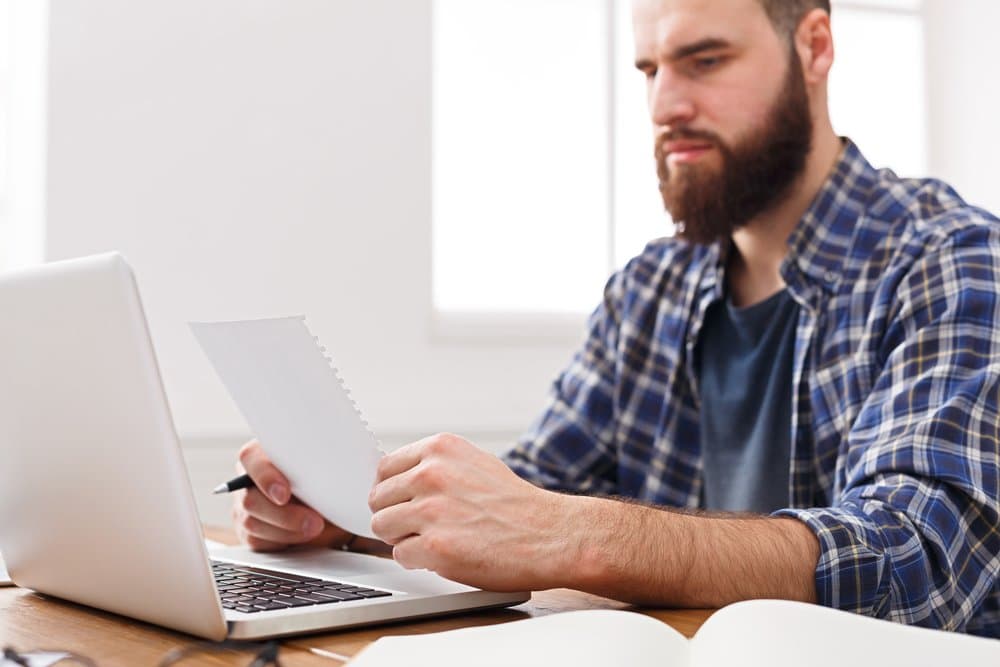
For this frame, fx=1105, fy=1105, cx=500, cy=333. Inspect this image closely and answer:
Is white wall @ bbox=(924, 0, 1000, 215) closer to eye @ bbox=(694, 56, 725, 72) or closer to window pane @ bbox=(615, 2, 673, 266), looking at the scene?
window pane @ bbox=(615, 2, 673, 266)

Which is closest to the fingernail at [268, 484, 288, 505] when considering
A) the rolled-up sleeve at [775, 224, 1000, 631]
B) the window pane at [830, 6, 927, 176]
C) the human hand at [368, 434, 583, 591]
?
the human hand at [368, 434, 583, 591]

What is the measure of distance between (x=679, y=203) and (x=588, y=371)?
28 centimetres

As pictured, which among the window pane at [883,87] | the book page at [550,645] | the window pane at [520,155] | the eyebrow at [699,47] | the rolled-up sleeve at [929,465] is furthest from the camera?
the window pane at [883,87]

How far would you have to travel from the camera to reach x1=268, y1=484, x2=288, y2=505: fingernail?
102 centimetres

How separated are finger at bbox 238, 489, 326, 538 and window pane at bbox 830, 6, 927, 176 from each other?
9.11 ft

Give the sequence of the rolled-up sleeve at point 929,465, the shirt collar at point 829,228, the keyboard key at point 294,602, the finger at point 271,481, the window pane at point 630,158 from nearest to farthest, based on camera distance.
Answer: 1. the keyboard key at point 294,602
2. the rolled-up sleeve at point 929,465
3. the finger at point 271,481
4. the shirt collar at point 829,228
5. the window pane at point 630,158

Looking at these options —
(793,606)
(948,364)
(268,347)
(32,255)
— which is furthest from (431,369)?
(793,606)

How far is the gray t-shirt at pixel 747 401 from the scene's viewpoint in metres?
1.38

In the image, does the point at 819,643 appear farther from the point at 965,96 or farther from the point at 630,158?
the point at 965,96

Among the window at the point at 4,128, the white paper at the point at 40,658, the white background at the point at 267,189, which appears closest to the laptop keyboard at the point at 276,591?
the white paper at the point at 40,658

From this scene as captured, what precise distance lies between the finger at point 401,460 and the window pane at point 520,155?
2.05 metres

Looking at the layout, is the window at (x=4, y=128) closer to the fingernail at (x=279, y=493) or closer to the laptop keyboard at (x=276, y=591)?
the fingernail at (x=279, y=493)

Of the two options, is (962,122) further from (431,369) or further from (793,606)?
(793,606)

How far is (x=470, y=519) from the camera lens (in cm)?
77
